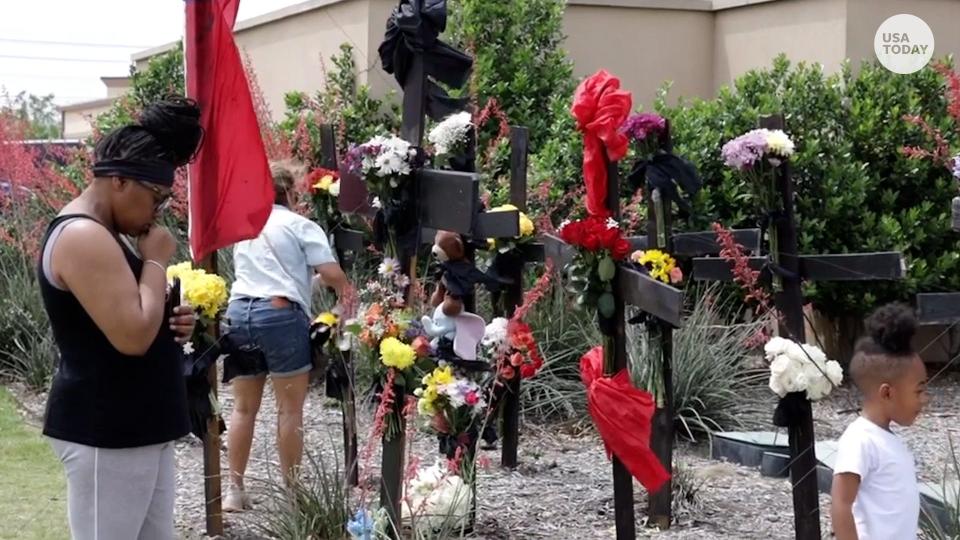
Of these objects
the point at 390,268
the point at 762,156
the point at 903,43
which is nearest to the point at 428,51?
the point at 390,268

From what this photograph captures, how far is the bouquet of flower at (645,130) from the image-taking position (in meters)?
→ 6.25

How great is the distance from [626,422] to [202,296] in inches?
77.6

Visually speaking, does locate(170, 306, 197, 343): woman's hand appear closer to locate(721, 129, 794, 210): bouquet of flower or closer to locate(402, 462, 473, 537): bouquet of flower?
locate(402, 462, 473, 537): bouquet of flower

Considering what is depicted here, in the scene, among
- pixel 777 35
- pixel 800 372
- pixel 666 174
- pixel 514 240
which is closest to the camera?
pixel 800 372

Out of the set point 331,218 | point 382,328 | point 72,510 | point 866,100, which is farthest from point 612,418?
point 866,100

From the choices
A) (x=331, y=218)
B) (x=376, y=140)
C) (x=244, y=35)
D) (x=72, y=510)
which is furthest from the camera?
(x=244, y=35)

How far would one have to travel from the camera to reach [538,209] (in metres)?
10.2

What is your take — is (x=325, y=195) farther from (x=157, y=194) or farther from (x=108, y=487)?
(x=108, y=487)

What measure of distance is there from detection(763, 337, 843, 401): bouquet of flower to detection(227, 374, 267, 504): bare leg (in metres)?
2.67

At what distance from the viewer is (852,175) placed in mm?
9859

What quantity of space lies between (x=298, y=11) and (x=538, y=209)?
16.8 feet

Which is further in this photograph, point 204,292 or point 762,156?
point 204,292

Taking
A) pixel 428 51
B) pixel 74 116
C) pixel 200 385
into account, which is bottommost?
pixel 200 385

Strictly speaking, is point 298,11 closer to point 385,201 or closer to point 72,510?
point 385,201
